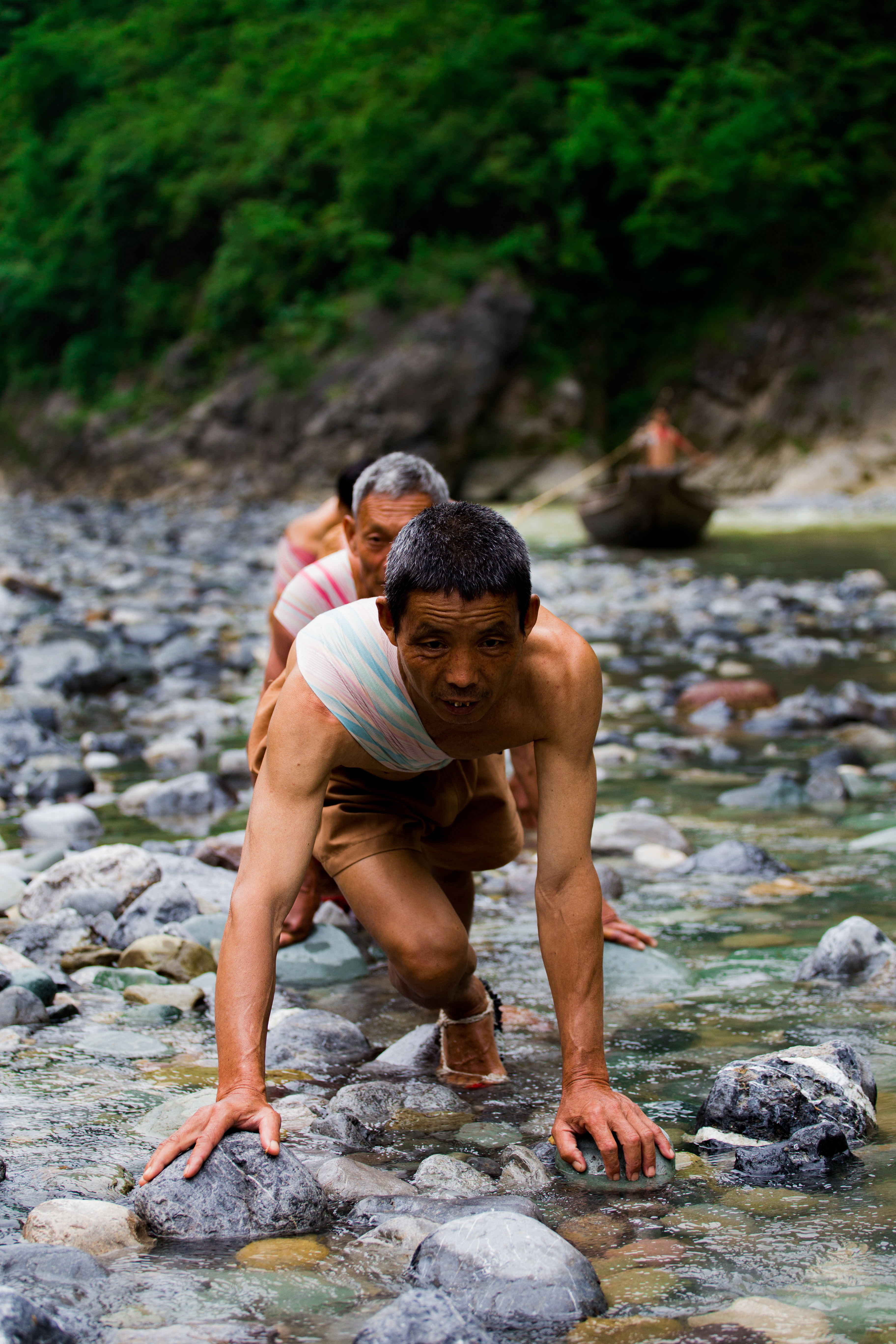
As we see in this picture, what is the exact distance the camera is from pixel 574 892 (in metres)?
2.28

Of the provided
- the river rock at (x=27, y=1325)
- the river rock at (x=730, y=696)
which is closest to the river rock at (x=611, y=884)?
the river rock at (x=27, y=1325)

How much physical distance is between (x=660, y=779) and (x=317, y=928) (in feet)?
7.28

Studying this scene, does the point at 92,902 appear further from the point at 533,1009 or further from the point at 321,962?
the point at 533,1009

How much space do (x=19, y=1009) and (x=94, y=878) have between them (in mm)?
803

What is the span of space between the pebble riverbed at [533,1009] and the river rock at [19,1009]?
0.07 ft

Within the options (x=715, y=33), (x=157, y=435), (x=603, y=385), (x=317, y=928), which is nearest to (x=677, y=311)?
(x=603, y=385)

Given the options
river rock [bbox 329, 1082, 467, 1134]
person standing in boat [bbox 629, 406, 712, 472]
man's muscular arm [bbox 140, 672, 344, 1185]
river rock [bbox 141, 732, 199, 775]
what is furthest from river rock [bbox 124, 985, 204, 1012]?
person standing in boat [bbox 629, 406, 712, 472]

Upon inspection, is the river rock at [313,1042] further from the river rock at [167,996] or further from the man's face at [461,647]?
the man's face at [461,647]

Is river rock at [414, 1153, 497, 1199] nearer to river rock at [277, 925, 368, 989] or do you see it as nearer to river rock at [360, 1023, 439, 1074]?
river rock at [360, 1023, 439, 1074]

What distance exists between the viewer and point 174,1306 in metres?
1.68

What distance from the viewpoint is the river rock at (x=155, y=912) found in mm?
3348

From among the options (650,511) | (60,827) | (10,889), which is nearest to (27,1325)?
(10,889)

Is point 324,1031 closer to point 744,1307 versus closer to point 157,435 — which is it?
point 744,1307

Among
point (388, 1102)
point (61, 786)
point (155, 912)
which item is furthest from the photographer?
point (61, 786)
